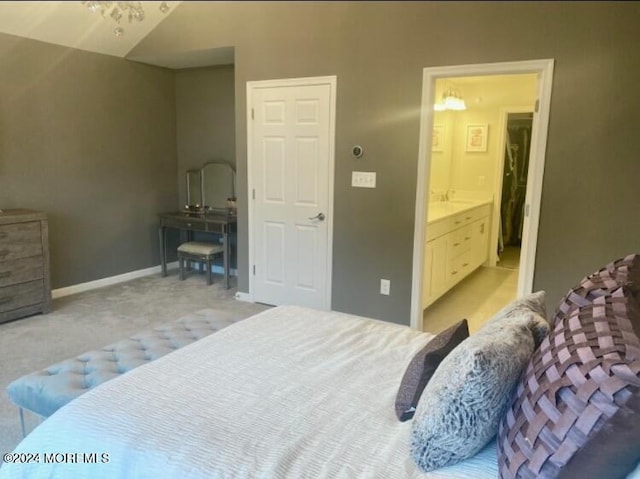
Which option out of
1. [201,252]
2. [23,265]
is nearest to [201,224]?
[201,252]

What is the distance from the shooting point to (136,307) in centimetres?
401

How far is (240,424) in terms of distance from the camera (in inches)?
50.3

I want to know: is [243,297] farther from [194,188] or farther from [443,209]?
[443,209]

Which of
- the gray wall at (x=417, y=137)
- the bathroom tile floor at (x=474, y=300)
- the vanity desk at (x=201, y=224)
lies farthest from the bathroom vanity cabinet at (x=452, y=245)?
the vanity desk at (x=201, y=224)

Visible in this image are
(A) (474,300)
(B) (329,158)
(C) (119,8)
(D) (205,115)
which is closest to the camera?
(C) (119,8)

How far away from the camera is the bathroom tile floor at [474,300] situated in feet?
12.5

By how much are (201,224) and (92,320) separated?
4.58ft

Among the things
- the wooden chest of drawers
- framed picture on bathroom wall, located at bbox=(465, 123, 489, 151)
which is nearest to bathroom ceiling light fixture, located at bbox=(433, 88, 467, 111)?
framed picture on bathroom wall, located at bbox=(465, 123, 489, 151)

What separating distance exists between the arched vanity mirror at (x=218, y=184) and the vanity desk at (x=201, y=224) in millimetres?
161

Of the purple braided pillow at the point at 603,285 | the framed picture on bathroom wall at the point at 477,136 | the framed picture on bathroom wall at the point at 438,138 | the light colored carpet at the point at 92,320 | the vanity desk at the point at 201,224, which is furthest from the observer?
the framed picture on bathroom wall at the point at 477,136

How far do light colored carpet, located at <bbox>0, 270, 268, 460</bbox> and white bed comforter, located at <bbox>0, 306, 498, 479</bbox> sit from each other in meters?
1.03

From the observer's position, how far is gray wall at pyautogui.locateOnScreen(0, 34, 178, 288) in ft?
12.6

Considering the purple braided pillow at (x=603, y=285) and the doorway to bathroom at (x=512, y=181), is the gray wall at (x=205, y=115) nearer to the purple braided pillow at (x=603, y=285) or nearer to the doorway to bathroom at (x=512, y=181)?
the doorway to bathroom at (x=512, y=181)

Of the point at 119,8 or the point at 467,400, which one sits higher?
the point at 119,8
